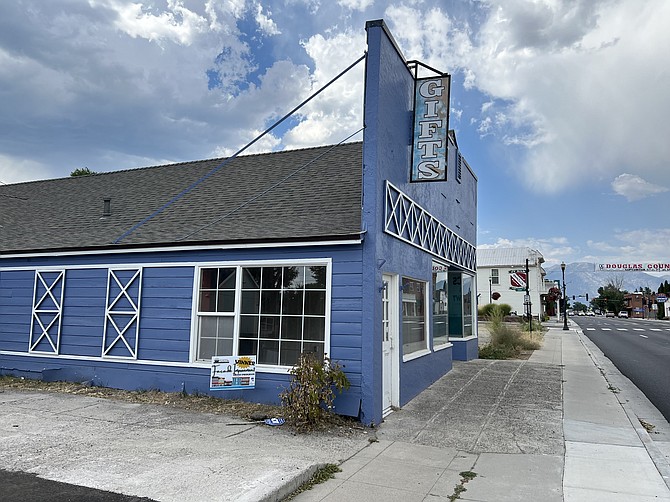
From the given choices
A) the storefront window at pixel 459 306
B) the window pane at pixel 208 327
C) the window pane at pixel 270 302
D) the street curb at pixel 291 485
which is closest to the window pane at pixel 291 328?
the window pane at pixel 270 302

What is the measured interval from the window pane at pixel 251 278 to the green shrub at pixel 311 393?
1964 mm

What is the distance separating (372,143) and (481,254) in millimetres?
55800

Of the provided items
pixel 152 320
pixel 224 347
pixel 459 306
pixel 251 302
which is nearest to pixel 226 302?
pixel 251 302

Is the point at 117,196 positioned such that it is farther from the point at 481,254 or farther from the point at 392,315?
the point at 481,254

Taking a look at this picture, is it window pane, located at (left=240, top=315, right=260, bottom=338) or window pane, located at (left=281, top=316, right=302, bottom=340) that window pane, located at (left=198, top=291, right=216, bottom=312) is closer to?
window pane, located at (left=240, top=315, right=260, bottom=338)

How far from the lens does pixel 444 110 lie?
32.2 feet

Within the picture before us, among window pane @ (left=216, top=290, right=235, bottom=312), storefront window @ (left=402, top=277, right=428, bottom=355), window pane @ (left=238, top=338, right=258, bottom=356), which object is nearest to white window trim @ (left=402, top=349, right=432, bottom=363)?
storefront window @ (left=402, top=277, right=428, bottom=355)

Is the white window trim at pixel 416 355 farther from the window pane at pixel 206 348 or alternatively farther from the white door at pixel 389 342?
the window pane at pixel 206 348

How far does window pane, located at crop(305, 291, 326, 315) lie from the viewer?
8.41 meters

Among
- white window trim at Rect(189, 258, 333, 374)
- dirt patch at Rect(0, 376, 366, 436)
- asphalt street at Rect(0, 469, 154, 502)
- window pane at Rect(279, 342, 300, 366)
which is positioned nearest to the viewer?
asphalt street at Rect(0, 469, 154, 502)

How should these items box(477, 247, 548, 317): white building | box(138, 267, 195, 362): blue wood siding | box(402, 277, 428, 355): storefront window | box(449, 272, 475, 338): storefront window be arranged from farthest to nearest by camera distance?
1. box(477, 247, 548, 317): white building
2. box(449, 272, 475, 338): storefront window
3. box(402, 277, 428, 355): storefront window
4. box(138, 267, 195, 362): blue wood siding

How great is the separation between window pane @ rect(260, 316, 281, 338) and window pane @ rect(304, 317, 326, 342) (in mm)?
589

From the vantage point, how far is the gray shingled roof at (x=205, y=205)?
936cm

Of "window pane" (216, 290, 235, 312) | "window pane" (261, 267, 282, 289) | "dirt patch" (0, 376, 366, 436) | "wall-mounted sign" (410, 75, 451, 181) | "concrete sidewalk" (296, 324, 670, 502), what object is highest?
"wall-mounted sign" (410, 75, 451, 181)
